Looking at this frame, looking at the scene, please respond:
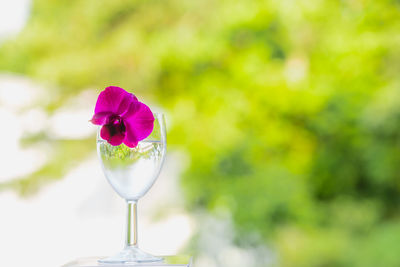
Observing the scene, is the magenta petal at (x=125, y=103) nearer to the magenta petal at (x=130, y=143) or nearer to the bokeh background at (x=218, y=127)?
the magenta petal at (x=130, y=143)

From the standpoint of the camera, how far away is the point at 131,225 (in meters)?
0.75

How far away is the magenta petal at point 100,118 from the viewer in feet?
2.32

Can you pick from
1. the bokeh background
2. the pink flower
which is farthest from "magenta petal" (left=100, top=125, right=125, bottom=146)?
the bokeh background

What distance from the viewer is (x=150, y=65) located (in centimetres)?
475

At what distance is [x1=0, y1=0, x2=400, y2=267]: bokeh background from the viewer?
4.37m

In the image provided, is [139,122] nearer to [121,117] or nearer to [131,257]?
[121,117]

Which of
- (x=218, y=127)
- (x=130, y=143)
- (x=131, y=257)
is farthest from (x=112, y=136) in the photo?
(x=218, y=127)

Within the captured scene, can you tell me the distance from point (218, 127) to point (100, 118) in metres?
3.72

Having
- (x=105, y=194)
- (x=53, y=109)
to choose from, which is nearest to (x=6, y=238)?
(x=105, y=194)

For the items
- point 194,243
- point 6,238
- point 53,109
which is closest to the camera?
point 194,243

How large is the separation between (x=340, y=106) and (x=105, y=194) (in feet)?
6.81

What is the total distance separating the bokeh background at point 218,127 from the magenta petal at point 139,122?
3.53m

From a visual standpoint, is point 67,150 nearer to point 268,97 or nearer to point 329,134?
point 268,97

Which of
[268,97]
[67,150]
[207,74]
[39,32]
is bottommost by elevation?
[67,150]
